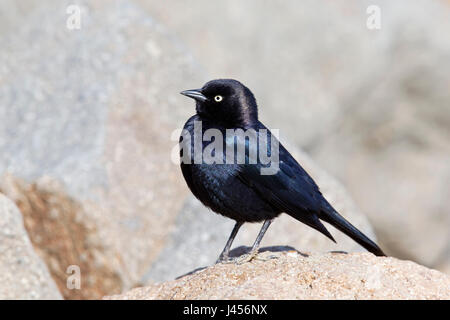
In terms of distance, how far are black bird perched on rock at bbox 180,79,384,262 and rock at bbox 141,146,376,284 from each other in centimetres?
Result: 140

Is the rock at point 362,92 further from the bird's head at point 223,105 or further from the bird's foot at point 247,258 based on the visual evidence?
the bird's foot at point 247,258

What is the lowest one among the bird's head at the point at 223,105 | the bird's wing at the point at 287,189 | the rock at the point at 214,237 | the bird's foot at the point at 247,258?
the rock at the point at 214,237

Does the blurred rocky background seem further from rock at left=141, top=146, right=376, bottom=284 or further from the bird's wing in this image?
the bird's wing

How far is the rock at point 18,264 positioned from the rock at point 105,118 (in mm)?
1203

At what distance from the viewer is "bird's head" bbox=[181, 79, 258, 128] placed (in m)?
5.84

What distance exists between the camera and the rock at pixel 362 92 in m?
10.7

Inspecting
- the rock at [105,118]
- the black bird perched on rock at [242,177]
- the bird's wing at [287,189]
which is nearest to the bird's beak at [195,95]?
the black bird perched on rock at [242,177]

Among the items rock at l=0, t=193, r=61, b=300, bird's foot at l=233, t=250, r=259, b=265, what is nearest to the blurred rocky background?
rock at l=0, t=193, r=61, b=300

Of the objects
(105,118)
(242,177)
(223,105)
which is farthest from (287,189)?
(105,118)

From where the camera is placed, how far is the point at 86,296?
6969 millimetres

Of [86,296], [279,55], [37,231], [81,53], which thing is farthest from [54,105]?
[279,55]

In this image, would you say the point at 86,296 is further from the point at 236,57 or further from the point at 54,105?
the point at 236,57

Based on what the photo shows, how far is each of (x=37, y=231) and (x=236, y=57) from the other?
175 inches

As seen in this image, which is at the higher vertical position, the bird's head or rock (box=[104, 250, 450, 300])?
the bird's head
